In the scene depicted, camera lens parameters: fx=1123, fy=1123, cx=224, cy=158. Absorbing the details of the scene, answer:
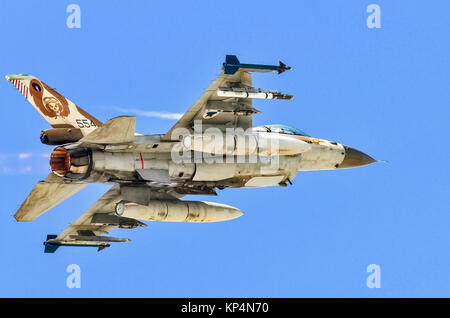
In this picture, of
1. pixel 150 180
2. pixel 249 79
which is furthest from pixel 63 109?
pixel 249 79

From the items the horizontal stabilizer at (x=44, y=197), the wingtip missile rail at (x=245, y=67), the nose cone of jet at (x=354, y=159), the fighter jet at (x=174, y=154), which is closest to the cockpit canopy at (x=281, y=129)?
the fighter jet at (x=174, y=154)

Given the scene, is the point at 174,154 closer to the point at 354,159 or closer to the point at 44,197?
the point at 44,197

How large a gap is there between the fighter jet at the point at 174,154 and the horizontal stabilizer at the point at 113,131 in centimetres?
2

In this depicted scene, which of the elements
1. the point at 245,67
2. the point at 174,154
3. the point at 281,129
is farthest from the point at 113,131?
the point at 281,129

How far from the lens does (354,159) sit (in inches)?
1325

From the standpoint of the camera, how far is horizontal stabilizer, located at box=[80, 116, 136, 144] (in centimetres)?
2795

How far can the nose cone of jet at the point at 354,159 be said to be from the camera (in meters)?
33.5

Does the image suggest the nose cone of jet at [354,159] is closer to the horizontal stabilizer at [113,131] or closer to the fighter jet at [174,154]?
the fighter jet at [174,154]

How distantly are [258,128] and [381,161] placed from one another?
450 centimetres

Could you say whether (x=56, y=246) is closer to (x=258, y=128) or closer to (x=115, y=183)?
(x=115, y=183)

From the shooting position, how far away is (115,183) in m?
30.0

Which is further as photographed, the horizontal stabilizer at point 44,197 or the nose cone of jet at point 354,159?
the nose cone of jet at point 354,159

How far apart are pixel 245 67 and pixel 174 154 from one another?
3.26 meters

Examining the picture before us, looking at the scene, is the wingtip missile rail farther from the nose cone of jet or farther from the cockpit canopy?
the nose cone of jet
